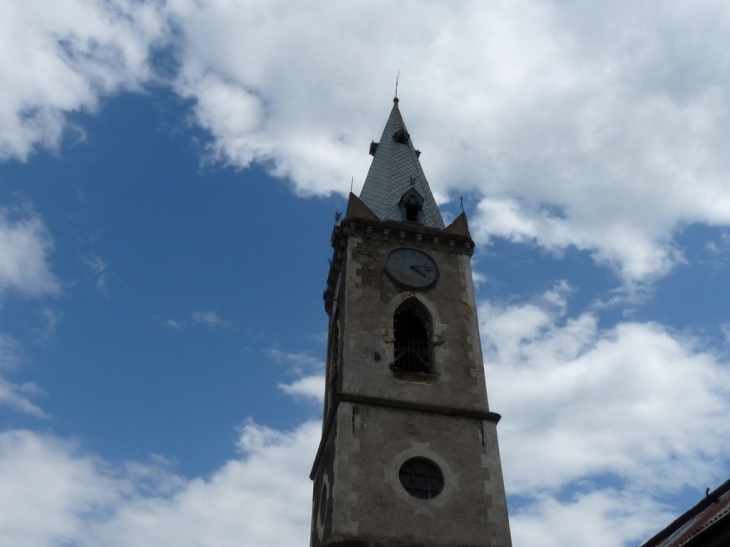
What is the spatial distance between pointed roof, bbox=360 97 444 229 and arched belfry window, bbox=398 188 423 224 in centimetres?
19

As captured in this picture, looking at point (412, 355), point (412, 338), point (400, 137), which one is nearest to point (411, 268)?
point (412, 338)

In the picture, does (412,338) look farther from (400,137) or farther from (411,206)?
(400,137)

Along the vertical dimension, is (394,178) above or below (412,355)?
above

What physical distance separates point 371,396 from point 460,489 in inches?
136

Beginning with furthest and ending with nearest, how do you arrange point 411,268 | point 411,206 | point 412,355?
point 411,206 < point 411,268 < point 412,355

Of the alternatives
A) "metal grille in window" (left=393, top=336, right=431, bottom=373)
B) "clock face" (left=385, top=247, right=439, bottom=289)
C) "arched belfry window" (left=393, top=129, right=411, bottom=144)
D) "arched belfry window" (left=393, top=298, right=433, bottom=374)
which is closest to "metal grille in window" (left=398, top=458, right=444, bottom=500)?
"arched belfry window" (left=393, top=298, right=433, bottom=374)

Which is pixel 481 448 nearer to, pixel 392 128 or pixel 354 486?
pixel 354 486

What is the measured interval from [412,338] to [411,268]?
8.68 ft

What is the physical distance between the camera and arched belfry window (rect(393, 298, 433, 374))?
21.8 m

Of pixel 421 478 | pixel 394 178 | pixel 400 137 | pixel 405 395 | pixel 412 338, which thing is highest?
pixel 400 137

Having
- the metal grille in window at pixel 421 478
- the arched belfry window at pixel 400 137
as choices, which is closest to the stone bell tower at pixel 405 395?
the metal grille in window at pixel 421 478

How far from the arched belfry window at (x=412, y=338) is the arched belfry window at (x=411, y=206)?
4.54 meters

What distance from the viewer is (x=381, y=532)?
17.9m

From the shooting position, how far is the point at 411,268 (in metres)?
24.0
